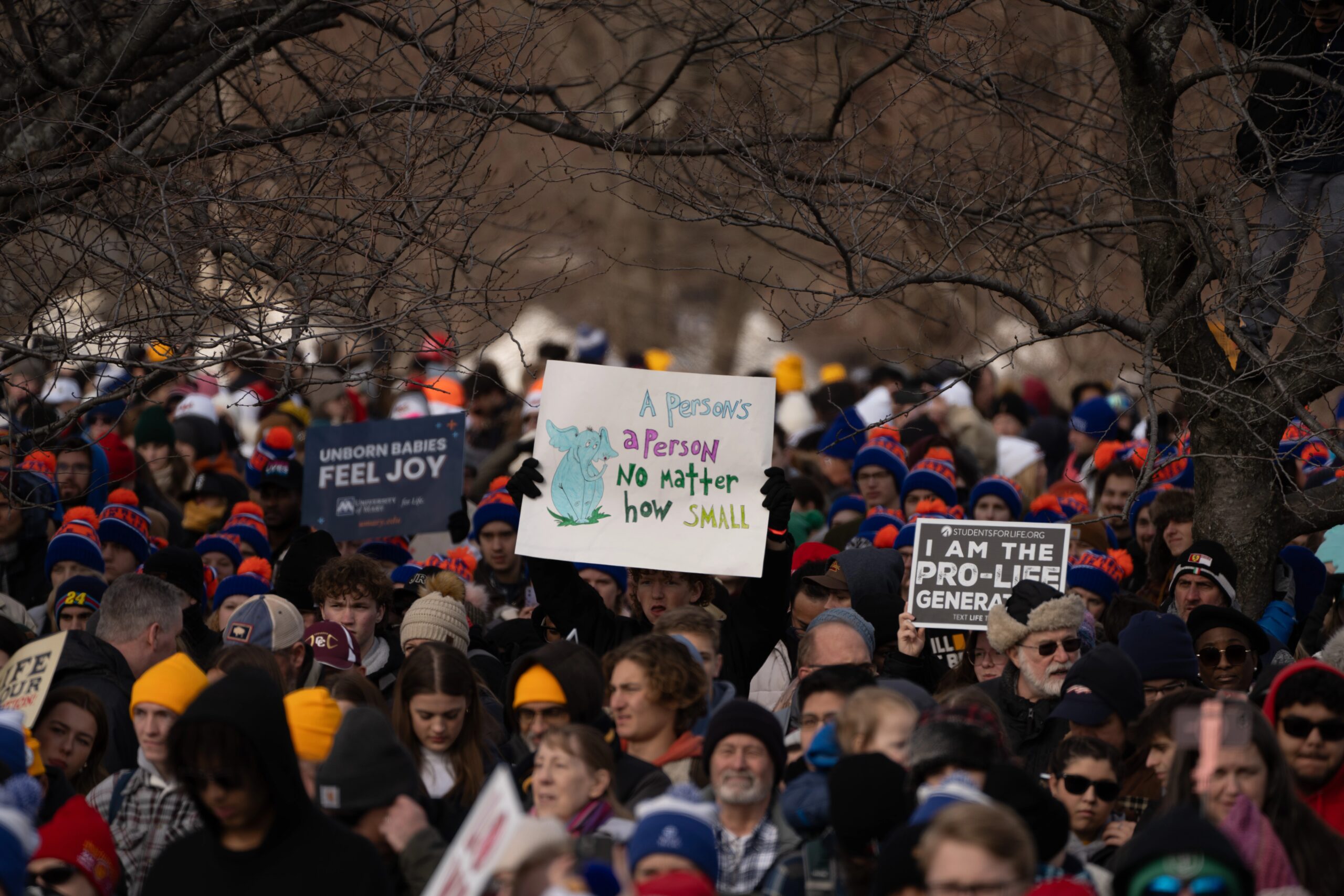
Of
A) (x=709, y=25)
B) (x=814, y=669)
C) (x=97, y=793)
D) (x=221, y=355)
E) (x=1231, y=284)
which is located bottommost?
(x=97, y=793)

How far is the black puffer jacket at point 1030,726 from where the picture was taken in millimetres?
6645

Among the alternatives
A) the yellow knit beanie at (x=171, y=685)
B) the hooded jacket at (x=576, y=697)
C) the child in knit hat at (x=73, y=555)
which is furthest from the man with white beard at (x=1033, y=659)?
the child in knit hat at (x=73, y=555)

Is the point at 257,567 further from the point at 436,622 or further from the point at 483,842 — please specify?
the point at 483,842

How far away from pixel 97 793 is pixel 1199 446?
5.24 meters

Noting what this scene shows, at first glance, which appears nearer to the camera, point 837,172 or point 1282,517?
point 837,172

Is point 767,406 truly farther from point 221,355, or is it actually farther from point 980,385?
point 980,385

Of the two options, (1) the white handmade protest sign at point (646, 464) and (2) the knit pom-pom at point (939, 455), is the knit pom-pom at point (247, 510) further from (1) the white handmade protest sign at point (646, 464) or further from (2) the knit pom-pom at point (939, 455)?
(2) the knit pom-pom at point (939, 455)

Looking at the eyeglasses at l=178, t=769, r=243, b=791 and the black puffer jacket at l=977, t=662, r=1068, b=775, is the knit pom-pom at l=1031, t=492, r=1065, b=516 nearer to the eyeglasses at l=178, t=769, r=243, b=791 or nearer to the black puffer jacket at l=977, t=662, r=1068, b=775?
the black puffer jacket at l=977, t=662, r=1068, b=775

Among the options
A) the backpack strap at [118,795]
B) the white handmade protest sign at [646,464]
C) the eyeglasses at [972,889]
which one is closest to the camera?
the eyeglasses at [972,889]

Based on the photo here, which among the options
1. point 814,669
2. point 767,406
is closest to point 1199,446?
point 767,406

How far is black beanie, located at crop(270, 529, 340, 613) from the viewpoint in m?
9.10

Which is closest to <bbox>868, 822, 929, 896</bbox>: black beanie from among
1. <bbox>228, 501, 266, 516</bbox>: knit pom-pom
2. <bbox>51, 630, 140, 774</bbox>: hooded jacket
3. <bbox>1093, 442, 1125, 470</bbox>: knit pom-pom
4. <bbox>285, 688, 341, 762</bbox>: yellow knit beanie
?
<bbox>285, 688, 341, 762</bbox>: yellow knit beanie

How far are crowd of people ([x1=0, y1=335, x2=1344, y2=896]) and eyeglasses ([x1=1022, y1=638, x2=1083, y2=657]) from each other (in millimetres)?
20

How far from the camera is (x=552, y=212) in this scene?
973 inches
